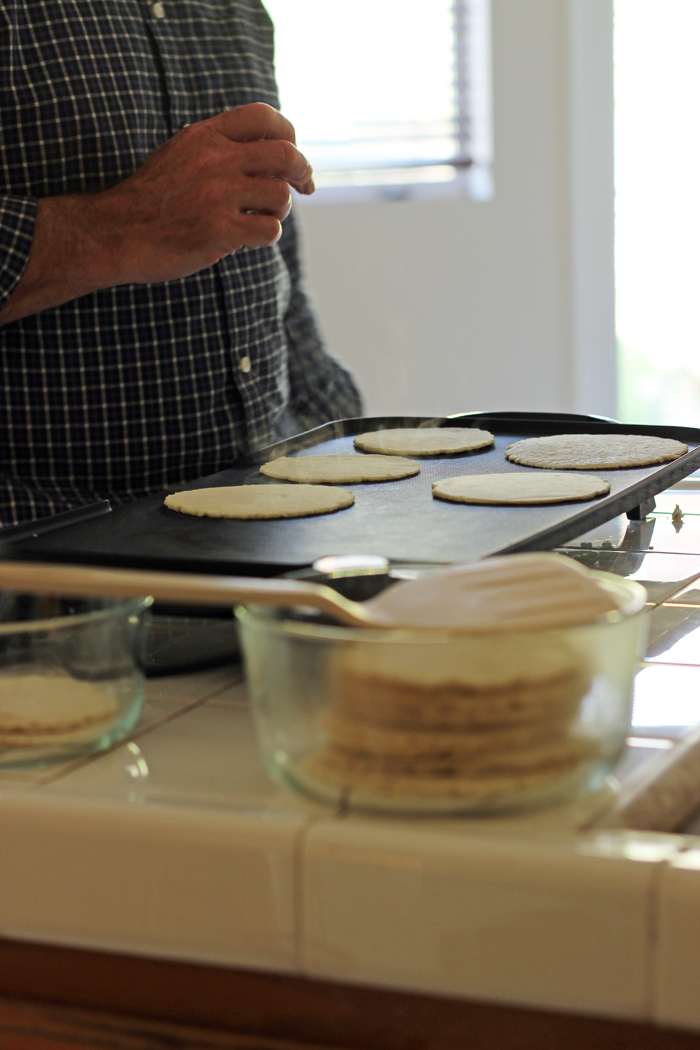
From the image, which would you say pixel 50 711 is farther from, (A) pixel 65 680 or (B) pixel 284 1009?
(B) pixel 284 1009

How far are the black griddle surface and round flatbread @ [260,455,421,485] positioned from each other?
0.4 inches

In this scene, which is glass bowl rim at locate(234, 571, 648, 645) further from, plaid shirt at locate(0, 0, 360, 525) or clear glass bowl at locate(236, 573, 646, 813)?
plaid shirt at locate(0, 0, 360, 525)

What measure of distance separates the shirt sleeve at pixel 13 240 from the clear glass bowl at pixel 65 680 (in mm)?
684

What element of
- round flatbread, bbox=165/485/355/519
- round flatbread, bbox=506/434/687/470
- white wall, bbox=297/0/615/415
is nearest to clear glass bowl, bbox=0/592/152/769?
round flatbread, bbox=165/485/355/519

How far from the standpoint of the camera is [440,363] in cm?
326

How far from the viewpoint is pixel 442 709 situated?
0.51 metres

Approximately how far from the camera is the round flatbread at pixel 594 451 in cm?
117

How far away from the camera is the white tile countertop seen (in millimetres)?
487

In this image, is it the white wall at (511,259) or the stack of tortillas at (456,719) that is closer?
the stack of tortillas at (456,719)

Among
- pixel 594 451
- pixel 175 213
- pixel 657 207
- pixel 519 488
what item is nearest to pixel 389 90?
pixel 657 207

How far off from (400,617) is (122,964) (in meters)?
0.22

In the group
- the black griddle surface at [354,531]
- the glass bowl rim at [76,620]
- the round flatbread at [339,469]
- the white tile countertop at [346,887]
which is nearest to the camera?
the white tile countertop at [346,887]

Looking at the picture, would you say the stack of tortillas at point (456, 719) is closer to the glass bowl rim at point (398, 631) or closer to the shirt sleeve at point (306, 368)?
the glass bowl rim at point (398, 631)

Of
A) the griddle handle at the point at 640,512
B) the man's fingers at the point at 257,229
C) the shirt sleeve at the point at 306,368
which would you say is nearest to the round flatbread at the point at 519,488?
the griddle handle at the point at 640,512
